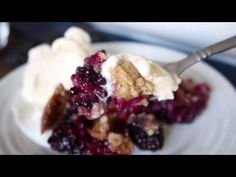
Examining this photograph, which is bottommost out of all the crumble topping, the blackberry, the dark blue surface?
the blackberry

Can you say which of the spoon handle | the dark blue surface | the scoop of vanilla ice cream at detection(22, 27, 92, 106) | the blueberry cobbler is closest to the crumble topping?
the blueberry cobbler

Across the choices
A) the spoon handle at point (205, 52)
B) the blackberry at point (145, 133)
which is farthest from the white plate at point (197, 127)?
the spoon handle at point (205, 52)

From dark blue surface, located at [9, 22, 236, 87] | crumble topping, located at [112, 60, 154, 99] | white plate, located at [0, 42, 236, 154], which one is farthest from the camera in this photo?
dark blue surface, located at [9, 22, 236, 87]

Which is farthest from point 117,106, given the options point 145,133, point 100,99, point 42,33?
point 42,33

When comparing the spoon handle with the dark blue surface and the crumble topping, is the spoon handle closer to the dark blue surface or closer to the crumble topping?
the crumble topping

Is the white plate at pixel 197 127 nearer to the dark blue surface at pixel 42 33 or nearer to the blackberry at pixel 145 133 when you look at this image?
the blackberry at pixel 145 133
